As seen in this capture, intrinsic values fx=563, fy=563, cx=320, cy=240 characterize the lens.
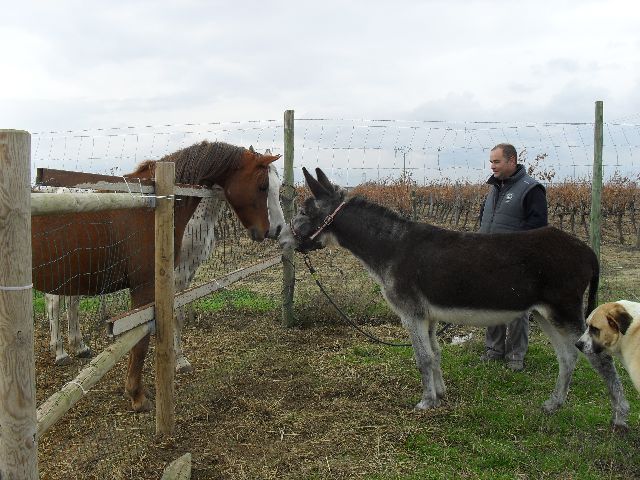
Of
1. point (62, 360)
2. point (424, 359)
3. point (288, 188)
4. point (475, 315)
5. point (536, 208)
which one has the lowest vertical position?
point (62, 360)

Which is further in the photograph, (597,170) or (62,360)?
(597,170)

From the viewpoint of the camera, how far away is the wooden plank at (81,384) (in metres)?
2.68

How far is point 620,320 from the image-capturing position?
4.52 metres

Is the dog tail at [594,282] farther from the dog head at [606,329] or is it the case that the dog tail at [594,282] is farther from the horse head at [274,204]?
the horse head at [274,204]

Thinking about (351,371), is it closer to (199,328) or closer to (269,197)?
(269,197)

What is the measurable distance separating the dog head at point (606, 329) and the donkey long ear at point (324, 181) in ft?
9.13

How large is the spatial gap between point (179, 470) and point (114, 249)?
2.04 m

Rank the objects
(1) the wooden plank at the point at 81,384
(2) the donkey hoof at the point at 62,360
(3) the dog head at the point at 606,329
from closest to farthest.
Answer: (1) the wooden plank at the point at 81,384
(3) the dog head at the point at 606,329
(2) the donkey hoof at the point at 62,360

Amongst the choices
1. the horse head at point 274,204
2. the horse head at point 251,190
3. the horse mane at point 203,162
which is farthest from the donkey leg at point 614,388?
the horse mane at point 203,162

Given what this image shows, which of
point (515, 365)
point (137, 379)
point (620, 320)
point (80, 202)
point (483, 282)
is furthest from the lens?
point (515, 365)

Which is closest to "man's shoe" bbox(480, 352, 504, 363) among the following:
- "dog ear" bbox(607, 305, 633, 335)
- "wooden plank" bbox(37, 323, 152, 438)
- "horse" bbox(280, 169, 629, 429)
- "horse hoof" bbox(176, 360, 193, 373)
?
"horse" bbox(280, 169, 629, 429)

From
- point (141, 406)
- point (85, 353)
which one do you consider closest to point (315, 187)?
point (141, 406)

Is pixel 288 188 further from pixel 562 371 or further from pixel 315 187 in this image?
pixel 562 371

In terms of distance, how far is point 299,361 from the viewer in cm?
671
